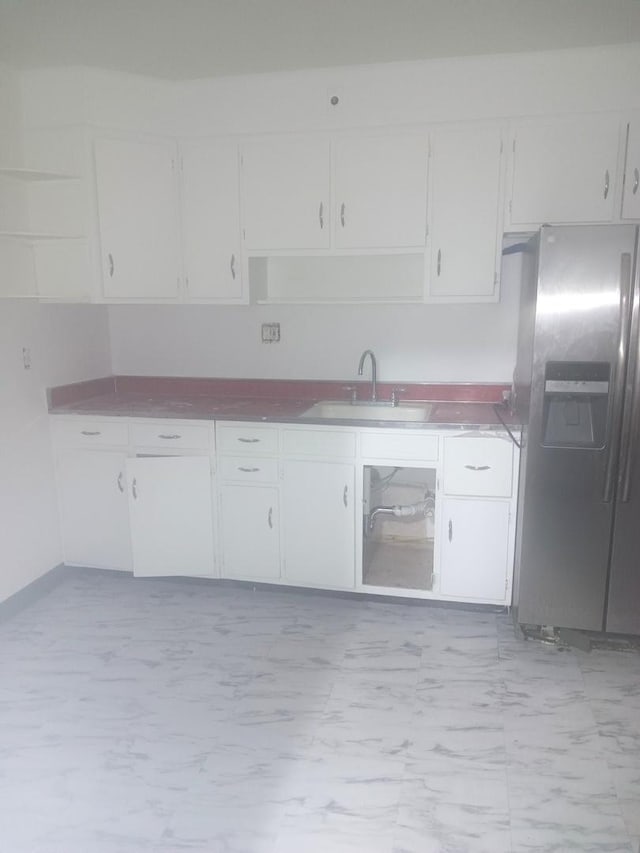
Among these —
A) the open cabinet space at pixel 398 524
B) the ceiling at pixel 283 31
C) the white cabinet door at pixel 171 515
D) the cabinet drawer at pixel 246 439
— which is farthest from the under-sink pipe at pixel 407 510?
the ceiling at pixel 283 31

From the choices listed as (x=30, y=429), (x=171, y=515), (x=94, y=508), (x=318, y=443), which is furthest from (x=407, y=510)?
(x=30, y=429)

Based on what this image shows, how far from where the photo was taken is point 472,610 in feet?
9.80

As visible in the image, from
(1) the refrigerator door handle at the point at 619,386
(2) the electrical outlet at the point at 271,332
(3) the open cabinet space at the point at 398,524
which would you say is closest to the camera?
(1) the refrigerator door handle at the point at 619,386

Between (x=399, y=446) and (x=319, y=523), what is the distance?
534mm

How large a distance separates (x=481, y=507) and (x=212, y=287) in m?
1.68

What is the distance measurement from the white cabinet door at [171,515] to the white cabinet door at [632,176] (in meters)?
2.20

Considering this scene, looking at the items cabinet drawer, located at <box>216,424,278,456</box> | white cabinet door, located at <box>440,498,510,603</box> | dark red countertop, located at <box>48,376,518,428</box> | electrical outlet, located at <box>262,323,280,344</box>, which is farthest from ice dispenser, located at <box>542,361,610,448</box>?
electrical outlet, located at <box>262,323,280,344</box>

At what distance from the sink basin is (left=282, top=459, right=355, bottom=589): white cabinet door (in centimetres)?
39

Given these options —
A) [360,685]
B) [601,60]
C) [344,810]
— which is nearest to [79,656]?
[360,685]

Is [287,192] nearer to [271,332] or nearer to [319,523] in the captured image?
[271,332]

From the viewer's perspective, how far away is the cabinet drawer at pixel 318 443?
2900 millimetres

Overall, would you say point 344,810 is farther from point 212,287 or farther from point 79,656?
point 212,287

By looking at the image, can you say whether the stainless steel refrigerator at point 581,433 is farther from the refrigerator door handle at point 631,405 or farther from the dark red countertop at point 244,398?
the dark red countertop at point 244,398

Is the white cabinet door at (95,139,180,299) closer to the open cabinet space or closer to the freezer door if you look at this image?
the open cabinet space
